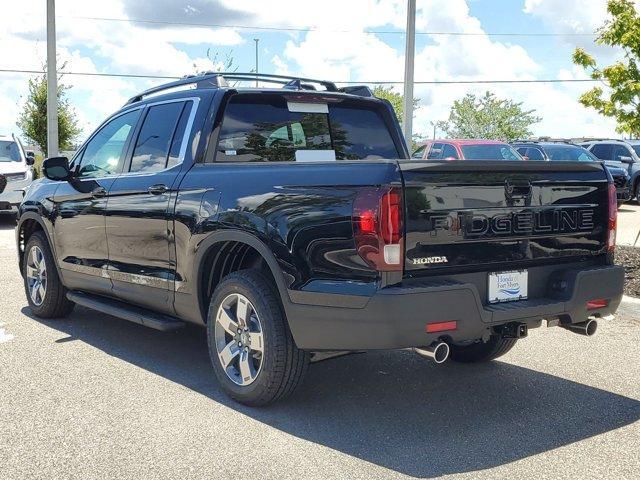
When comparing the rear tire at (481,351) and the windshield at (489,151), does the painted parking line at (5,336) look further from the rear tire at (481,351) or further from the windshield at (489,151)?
the windshield at (489,151)

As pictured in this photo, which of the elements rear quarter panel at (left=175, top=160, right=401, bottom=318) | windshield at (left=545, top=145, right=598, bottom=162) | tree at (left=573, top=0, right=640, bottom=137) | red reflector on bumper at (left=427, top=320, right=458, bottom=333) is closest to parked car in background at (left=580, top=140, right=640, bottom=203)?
windshield at (left=545, top=145, right=598, bottom=162)

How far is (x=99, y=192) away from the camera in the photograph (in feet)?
19.1

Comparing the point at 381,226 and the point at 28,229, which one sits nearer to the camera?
the point at 381,226

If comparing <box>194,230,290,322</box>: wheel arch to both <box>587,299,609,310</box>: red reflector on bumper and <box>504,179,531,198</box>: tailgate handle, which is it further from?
<box>587,299,609,310</box>: red reflector on bumper

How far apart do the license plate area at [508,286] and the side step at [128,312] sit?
215 cm

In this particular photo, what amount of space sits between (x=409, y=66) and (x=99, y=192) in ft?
37.5

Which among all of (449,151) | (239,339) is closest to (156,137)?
(239,339)

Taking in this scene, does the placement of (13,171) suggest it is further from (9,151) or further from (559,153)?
(559,153)

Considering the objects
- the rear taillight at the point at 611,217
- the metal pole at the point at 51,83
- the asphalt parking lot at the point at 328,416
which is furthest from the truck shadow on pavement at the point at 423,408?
the metal pole at the point at 51,83

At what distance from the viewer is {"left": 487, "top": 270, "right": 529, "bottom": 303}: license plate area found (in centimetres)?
411

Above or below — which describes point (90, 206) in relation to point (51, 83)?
below

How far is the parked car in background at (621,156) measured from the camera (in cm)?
2188

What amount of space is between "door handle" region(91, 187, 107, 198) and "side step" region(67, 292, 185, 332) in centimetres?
84

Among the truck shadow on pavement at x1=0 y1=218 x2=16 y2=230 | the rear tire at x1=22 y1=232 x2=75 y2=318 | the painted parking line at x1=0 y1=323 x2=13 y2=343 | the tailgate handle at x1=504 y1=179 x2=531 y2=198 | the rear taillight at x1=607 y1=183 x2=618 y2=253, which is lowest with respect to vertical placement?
the truck shadow on pavement at x1=0 y1=218 x2=16 y2=230
